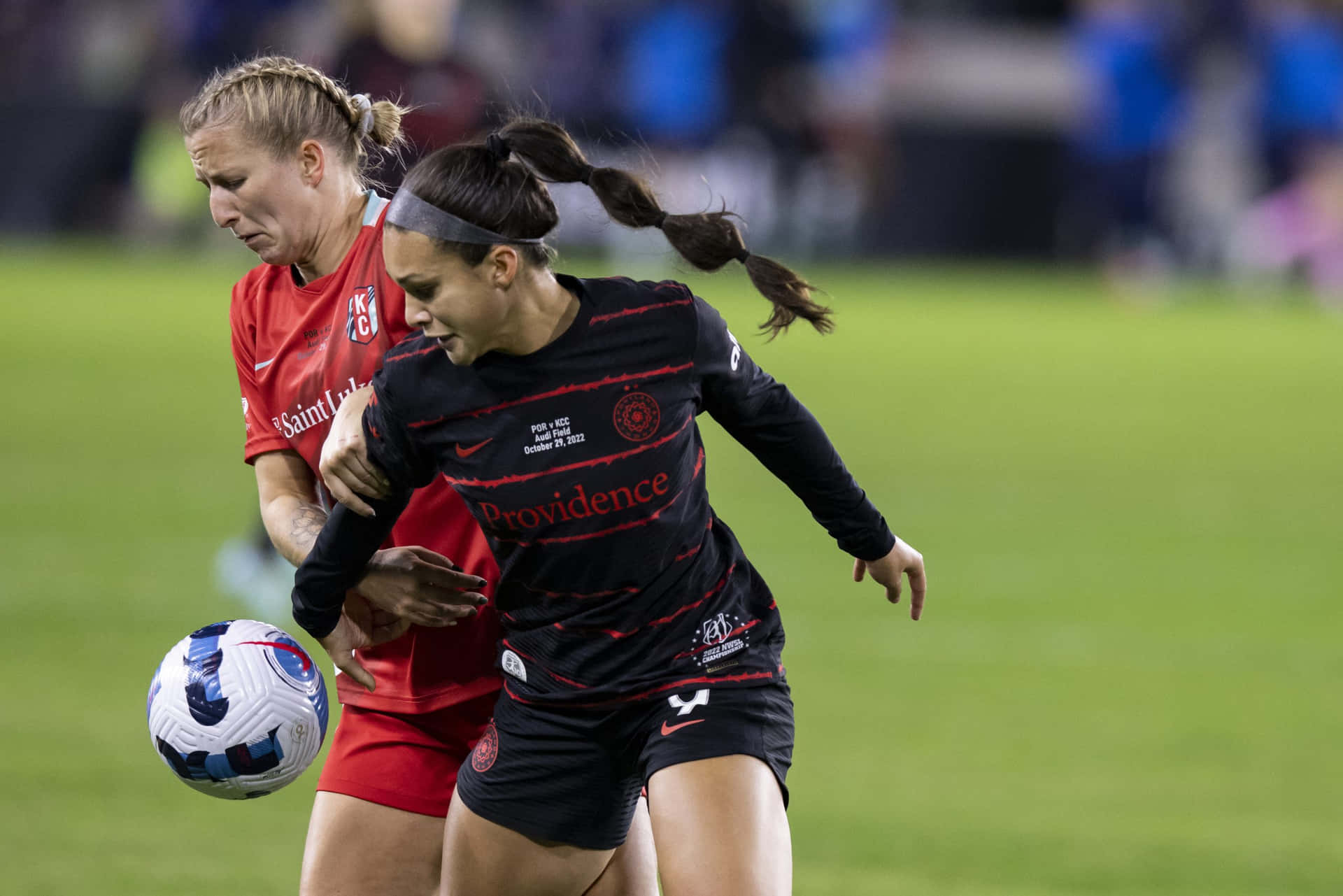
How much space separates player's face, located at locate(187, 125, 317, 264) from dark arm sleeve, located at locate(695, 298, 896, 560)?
0.87 m

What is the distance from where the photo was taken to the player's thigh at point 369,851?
161 inches

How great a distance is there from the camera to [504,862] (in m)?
3.79

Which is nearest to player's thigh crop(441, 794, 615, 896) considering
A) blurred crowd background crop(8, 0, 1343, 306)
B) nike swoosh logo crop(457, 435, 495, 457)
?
nike swoosh logo crop(457, 435, 495, 457)

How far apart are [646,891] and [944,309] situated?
15.5 metres

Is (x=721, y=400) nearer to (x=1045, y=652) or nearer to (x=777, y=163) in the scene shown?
(x=1045, y=652)

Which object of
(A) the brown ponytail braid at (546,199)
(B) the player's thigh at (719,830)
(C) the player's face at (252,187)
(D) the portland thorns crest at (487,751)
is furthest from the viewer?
(C) the player's face at (252,187)

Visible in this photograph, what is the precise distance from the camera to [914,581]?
4105mm

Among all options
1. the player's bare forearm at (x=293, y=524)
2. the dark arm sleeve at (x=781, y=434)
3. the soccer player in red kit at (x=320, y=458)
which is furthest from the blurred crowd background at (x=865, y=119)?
the dark arm sleeve at (x=781, y=434)

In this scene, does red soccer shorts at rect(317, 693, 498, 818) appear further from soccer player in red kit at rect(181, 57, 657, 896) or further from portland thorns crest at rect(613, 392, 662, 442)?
portland thorns crest at rect(613, 392, 662, 442)

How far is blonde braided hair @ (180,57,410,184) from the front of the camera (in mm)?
3986

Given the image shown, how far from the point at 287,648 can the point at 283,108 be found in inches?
43.0

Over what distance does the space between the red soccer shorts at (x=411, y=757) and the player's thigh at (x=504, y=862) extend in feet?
0.93

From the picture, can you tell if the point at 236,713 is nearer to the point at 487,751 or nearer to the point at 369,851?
the point at 369,851

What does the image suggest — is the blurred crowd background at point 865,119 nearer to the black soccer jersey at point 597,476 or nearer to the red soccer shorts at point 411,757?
the red soccer shorts at point 411,757
